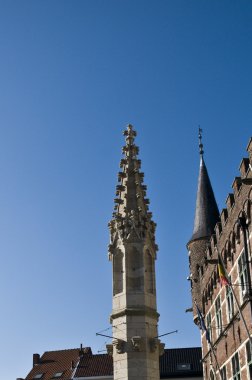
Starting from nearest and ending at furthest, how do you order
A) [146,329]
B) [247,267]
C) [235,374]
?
[146,329], [247,267], [235,374]

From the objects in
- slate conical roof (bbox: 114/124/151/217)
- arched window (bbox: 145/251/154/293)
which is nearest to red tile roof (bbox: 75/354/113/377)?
slate conical roof (bbox: 114/124/151/217)

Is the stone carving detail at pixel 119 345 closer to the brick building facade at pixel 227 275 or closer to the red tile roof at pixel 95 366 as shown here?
the brick building facade at pixel 227 275

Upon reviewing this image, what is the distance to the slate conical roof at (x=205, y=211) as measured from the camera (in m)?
Result: 33.8

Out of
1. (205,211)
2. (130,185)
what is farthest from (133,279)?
(205,211)

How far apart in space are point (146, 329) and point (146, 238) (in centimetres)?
225

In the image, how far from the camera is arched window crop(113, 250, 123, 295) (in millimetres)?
14617

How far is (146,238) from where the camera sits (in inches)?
591

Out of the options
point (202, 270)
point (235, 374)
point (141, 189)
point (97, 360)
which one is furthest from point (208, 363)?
point (97, 360)

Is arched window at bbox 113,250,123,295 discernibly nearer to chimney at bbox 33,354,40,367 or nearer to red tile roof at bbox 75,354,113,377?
red tile roof at bbox 75,354,113,377

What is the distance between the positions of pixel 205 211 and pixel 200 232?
1432mm

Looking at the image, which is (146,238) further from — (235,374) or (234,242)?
(235,374)

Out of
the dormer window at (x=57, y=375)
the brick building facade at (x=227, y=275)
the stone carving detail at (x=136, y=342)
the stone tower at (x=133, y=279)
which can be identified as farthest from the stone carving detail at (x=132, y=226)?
the dormer window at (x=57, y=375)

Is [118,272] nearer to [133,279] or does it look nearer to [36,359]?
[133,279]

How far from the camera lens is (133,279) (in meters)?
14.6
